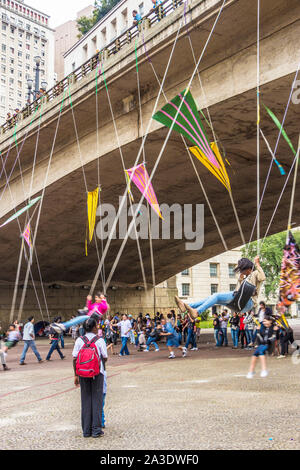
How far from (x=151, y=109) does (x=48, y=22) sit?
109 meters

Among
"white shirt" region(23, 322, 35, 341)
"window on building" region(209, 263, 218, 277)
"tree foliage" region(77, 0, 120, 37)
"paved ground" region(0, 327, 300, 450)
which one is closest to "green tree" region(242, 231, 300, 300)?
→ "window on building" region(209, 263, 218, 277)

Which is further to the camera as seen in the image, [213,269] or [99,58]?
[213,269]

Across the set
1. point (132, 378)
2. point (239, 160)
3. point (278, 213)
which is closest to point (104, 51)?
point (239, 160)

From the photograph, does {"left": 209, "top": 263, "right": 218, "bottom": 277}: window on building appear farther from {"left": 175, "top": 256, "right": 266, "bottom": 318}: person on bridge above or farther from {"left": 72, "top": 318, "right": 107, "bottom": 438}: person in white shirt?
{"left": 72, "top": 318, "right": 107, "bottom": 438}: person in white shirt

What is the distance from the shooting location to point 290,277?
5.37 m

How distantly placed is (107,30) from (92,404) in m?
40.5

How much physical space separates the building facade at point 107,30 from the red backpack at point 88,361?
32738mm

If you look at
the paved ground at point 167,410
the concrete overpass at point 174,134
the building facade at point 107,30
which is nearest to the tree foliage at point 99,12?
the building facade at point 107,30

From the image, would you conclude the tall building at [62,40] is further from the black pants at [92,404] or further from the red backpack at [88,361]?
the black pants at [92,404]

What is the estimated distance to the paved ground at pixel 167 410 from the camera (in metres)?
5.82

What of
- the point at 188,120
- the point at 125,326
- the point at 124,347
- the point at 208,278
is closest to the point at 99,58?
the point at 188,120

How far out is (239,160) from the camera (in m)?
18.5

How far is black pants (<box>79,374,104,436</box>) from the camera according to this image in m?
6.27

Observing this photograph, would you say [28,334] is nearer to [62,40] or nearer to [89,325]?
[89,325]
